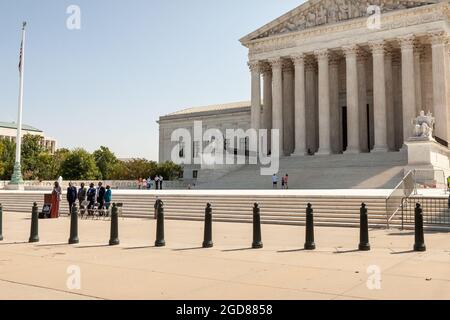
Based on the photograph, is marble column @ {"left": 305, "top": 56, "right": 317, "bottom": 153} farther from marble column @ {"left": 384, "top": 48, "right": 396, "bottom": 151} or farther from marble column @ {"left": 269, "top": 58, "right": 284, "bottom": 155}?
marble column @ {"left": 384, "top": 48, "right": 396, "bottom": 151}

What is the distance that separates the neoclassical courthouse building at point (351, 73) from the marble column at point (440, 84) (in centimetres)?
8

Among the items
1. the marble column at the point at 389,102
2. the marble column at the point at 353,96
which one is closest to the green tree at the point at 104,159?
the marble column at the point at 353,96

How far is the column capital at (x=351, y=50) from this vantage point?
4592cm

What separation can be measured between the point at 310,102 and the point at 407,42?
12861 mm

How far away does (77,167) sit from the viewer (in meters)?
77.8

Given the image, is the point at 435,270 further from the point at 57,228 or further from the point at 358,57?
the point at 358,57

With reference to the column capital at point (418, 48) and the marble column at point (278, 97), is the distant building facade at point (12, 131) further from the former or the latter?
the column capital at point (418, 48)

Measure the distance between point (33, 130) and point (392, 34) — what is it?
11615cm

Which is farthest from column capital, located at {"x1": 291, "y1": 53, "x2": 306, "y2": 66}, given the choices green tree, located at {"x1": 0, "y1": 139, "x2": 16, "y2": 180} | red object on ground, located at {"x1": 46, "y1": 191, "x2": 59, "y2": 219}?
green tree, located at {"x1": 0, "y1": 139, "x2": 16, "y2": 180}

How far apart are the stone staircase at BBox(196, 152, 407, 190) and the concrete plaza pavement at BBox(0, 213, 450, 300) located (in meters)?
20.5

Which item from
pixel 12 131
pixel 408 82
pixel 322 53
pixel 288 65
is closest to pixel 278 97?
pixel 288 65

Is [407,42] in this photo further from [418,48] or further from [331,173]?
[331,173]

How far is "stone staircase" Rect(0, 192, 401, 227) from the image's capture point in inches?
717
